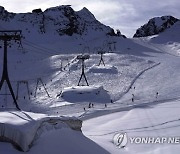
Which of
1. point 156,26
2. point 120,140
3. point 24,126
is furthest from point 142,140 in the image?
point 156,26

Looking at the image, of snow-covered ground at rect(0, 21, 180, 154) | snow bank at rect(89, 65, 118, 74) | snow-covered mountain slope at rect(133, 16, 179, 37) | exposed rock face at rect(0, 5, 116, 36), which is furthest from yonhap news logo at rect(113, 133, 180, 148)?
snow-covered mountain slope at rect(133, 16, 179, 37)

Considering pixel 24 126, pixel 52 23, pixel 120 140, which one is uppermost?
pixel 52 23

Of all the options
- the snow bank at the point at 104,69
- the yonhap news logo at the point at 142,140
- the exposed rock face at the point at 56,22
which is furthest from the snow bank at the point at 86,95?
the exposed rock face at the point at 56,22

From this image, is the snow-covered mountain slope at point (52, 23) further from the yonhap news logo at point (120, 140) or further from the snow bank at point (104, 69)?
the yonhap news logo at point (120, 140)

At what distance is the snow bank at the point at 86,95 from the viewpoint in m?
33.5

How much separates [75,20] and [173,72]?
57744 millimetres

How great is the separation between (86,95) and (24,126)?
21.0m

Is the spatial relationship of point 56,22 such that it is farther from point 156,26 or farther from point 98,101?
point 98,101

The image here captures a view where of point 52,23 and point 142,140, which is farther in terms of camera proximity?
point 52,23

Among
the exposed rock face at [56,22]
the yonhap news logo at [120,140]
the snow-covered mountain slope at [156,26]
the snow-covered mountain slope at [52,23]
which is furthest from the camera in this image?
the snow-covered mountain slope at [156,26]

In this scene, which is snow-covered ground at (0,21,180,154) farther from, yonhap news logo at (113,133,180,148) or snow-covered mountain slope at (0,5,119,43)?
snow-covered mountain slope at (0,5,119,43)

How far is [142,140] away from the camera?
16.1 m

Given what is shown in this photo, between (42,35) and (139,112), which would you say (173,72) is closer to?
(139,112)

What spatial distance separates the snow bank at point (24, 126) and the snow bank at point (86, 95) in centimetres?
1834
